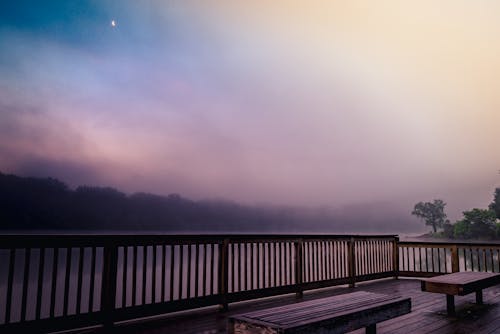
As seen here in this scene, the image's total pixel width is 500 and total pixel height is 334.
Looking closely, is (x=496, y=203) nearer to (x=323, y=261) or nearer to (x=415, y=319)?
(x=323, y=261)

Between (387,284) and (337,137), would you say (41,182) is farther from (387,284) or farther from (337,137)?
(387,284)

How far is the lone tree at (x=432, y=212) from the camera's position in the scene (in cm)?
5959

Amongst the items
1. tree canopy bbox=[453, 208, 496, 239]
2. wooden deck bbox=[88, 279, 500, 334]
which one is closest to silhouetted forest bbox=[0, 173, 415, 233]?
tree canopy bbox=[453, 208, 496, 239]

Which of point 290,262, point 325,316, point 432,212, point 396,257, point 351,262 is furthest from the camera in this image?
point 432,212

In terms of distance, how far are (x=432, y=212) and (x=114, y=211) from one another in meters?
59.4

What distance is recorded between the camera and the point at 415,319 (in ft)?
13.8

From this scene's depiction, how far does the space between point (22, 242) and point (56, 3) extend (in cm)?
2049

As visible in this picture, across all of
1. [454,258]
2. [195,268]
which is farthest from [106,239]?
[454,258]

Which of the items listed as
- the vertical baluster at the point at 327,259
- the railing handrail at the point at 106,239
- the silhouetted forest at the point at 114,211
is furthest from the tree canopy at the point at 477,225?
the railing handrail at the point at 106,239

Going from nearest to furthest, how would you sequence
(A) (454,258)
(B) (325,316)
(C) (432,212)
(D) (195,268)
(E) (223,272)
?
1. (B) (325,316)
2. (D) (195,268)
3. (E) (223,272)
4. (A) (454,258)
5. (C) (432,212)

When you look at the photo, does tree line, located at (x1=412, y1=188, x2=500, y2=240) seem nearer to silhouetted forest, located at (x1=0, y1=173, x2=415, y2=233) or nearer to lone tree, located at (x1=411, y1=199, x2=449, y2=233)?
lone tree, located at (x1=411, y1=199, x2=449, y2=233)

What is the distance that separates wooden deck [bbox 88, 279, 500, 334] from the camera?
3.75 m

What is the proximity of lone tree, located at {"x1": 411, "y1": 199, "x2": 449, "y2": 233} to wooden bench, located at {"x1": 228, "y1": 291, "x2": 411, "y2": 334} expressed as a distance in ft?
207

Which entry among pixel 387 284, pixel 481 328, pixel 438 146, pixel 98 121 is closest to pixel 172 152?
pixel 98 121
